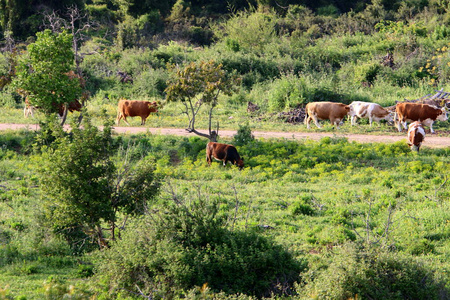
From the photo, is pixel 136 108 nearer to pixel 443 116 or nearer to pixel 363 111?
pixel 363 111

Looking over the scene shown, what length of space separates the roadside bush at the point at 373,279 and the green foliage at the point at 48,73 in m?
12.7

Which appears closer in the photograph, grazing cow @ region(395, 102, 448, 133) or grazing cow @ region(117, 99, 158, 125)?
grazing cow @ region(395, 102, 448, 133)

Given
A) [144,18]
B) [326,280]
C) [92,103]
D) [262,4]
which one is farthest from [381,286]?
[262,4]

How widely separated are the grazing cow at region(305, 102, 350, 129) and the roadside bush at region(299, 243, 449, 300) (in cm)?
1165

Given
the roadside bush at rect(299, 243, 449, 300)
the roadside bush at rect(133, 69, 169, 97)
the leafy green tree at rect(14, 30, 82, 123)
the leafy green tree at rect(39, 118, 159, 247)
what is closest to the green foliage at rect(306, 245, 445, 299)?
the roadside bush at rect(299, 243, 449, 300)

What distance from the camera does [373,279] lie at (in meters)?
9.18

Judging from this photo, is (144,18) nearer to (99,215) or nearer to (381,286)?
(99,215)

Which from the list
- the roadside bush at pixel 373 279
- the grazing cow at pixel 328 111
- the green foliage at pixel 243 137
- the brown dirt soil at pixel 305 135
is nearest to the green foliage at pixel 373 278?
the roadside bush at pixel 373 279

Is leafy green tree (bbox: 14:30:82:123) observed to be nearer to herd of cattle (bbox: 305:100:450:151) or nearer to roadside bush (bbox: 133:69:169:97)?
roadside bush (bbox: 133:69:169:97)

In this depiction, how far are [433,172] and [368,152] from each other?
234cm

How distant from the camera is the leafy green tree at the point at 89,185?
10648mm

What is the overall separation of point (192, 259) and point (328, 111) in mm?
12694

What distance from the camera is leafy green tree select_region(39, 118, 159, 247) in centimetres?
1065

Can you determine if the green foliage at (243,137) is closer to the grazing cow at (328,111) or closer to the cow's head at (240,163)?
the cow's head at (240,163)
